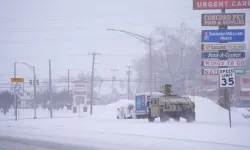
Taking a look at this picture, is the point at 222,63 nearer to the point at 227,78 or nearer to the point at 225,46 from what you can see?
the point at 225,46

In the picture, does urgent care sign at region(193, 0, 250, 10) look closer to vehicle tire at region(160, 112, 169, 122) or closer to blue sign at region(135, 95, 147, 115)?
vehicle tire at region(160, 112, 169, 122)

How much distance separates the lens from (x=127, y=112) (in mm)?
42781

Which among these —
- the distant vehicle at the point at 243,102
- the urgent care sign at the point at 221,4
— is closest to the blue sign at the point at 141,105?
the urgent care sign at the point at 221,4

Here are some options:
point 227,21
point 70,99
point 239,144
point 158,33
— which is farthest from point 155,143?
point 70,99

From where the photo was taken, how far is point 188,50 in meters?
83.6

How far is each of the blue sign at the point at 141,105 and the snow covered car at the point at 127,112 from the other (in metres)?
0.68

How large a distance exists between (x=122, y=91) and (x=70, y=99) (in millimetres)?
68430

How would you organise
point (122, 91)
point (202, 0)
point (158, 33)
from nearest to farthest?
point (202, 0), point (158, 33), point (122, 91)

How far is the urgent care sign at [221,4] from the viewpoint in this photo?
103ft

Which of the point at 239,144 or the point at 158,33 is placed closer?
the point at 239,144

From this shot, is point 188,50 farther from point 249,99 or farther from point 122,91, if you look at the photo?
point 122,91

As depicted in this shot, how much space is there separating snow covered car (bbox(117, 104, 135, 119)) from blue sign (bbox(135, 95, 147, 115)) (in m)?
0.68

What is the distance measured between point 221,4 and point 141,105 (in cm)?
1419

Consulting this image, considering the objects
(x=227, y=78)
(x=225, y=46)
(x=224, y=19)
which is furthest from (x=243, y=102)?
(x=227, y=78)
